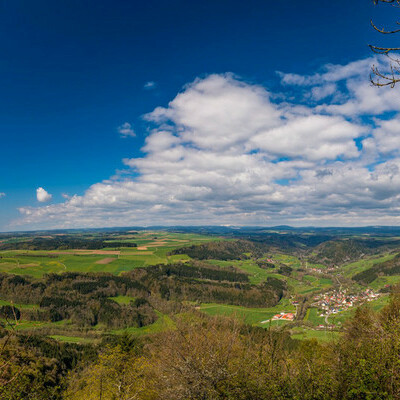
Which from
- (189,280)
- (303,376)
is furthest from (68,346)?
(189,280)

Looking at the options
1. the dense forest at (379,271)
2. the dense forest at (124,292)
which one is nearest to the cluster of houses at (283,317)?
the dense forest at (124,292)

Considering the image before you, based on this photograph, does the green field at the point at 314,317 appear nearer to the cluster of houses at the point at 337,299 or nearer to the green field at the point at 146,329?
the cluster of houses at the point at 337,299

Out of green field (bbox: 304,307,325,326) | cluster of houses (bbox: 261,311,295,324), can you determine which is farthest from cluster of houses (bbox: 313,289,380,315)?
cluster of houses (bbox: 261,311,295,324)

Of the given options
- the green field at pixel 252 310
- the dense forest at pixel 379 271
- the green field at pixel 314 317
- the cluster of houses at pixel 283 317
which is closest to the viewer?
the green field at pixel 314 317

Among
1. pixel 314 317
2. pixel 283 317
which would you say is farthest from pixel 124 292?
pixel 314 317

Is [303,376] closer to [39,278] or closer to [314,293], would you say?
[314,293]

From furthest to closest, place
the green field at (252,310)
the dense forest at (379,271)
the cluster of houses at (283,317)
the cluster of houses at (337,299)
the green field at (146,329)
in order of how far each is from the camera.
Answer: the dense forest at (379,271)
the green field at (252,310)
the cluster of houses at (283,317)
the cluster of houses at (337,299)
the green field at (146,329)

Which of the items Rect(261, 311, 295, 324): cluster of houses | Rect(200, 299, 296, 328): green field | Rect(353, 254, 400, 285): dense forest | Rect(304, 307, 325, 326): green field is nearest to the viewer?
Rect(304, 307, 325, 326): green field

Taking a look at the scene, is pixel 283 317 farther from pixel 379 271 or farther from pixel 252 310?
pixel 379 271

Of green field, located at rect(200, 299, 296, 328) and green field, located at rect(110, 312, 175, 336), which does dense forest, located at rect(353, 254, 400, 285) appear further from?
green field, located at rect(110, 312, 175, 336)
